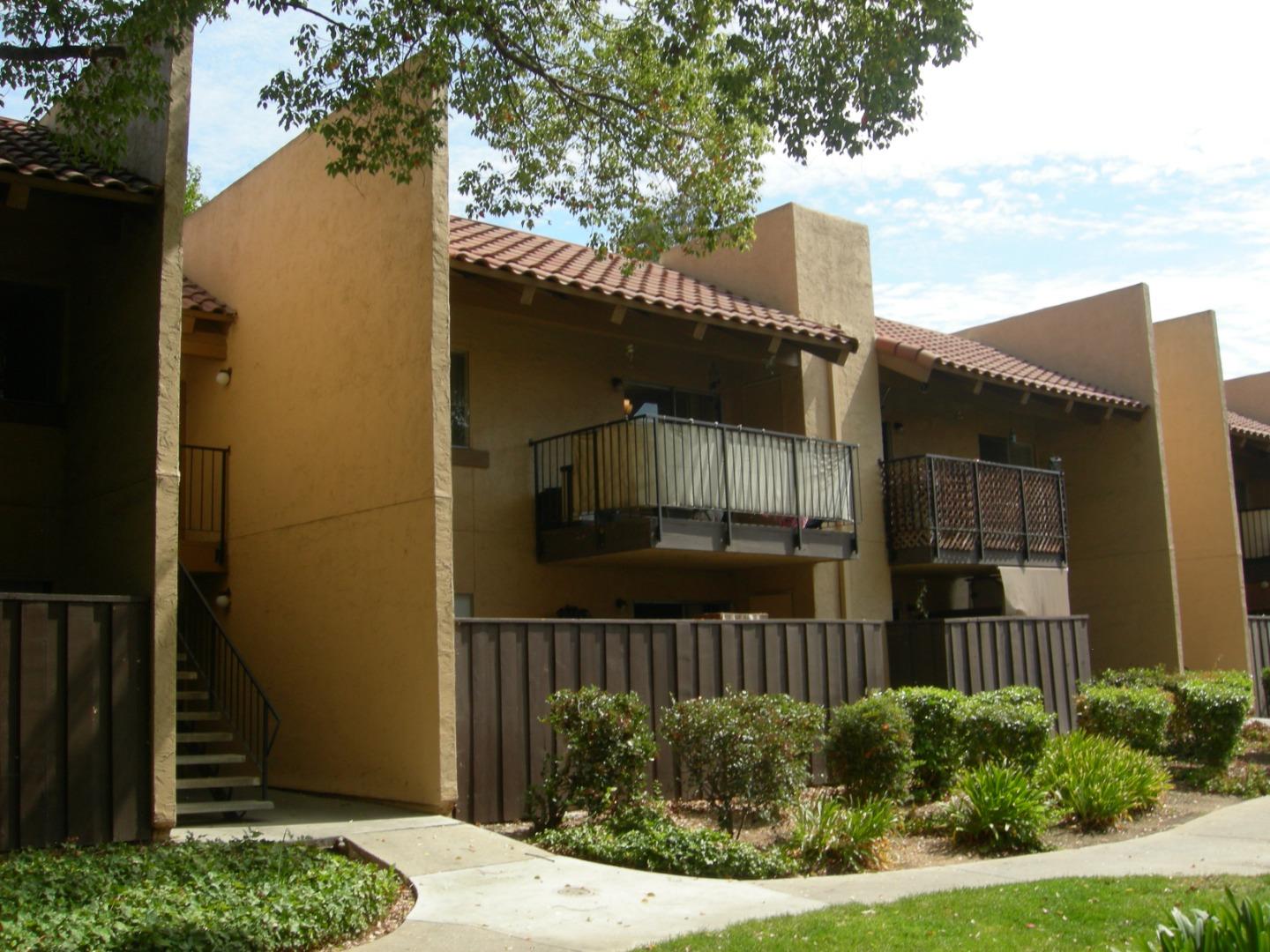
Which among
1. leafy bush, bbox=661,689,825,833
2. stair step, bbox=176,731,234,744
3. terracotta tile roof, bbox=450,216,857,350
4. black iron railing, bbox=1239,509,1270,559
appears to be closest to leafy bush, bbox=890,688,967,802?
leafy bush, bbox=661,689,825,833

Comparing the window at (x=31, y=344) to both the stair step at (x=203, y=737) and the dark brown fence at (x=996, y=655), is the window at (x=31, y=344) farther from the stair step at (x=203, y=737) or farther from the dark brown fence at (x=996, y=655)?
the dark brown fence at (x=996, y=655)

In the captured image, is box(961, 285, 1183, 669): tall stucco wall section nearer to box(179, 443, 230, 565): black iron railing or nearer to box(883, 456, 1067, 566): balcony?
box(883, 456, 1067, 566): balcony

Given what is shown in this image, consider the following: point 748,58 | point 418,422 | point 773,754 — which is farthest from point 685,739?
point 748,58

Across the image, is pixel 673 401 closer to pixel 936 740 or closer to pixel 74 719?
pixel 936 740

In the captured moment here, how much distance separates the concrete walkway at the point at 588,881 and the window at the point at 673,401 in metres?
7.53

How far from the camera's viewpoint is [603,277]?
54.6ft

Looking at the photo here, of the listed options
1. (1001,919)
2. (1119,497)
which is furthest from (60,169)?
(1119,497)

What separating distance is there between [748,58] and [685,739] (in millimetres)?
5900

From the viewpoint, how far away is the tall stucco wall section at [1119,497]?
2270cm

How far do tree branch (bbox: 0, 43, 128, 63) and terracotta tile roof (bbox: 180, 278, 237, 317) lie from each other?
4951 millimetres

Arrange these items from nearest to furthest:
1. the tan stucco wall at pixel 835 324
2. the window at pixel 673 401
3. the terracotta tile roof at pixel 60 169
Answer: the terracotta tile roof at pixel 60 169 < the window at pixel 673 401 < the tan stucco wall at pixel 835 324

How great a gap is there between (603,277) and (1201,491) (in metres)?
13.9

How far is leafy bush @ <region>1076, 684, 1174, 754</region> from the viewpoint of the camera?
16.0 m

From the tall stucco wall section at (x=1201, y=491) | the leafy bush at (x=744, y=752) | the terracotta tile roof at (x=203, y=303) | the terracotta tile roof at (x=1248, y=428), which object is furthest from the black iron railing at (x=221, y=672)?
the terracotta tile roof at (x=1248, y=428)
